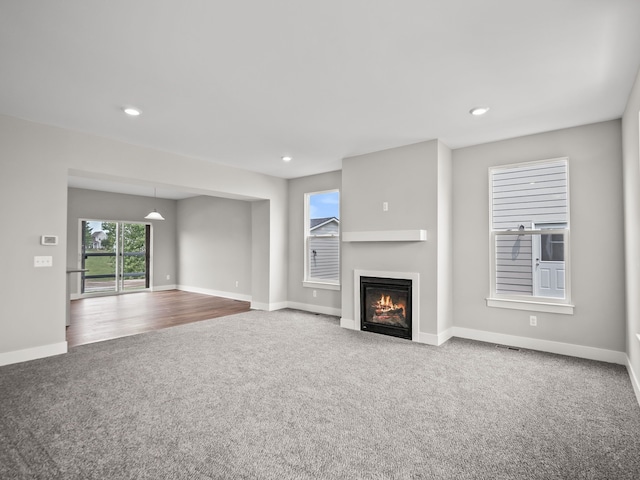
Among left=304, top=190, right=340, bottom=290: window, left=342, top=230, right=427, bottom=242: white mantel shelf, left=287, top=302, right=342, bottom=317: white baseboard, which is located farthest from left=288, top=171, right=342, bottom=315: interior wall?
left=342, top=230, right=427, bottom=242: white mantel shelf

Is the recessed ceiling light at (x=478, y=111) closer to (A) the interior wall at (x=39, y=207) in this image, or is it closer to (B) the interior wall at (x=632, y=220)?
(B) the interior wall at (x=632, y=220)

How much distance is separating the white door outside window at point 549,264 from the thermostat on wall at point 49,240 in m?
5.51

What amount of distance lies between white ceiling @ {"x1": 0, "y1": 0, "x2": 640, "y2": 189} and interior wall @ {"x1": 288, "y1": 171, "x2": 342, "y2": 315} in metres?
2.10

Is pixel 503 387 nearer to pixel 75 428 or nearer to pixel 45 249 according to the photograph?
pixel 75 428

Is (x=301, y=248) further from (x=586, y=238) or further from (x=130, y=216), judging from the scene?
(x=130, y=216)

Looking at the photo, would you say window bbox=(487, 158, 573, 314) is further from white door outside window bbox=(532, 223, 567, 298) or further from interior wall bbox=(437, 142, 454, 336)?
interior wall bbox=(437, 142, 454, 336)

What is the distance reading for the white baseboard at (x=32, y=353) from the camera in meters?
3.44

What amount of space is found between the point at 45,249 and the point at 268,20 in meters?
3.49

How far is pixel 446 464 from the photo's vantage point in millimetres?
1895

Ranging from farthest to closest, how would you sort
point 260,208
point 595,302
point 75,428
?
point 260,208 → point 595,302 → point 75,428

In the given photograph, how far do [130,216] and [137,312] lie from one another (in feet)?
11.9

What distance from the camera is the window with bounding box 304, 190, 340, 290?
19.8 ft

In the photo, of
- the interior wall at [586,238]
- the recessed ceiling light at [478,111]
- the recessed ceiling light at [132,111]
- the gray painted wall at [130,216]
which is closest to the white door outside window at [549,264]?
the interior wall at [586,238]

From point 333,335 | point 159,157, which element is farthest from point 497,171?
point 159,157
